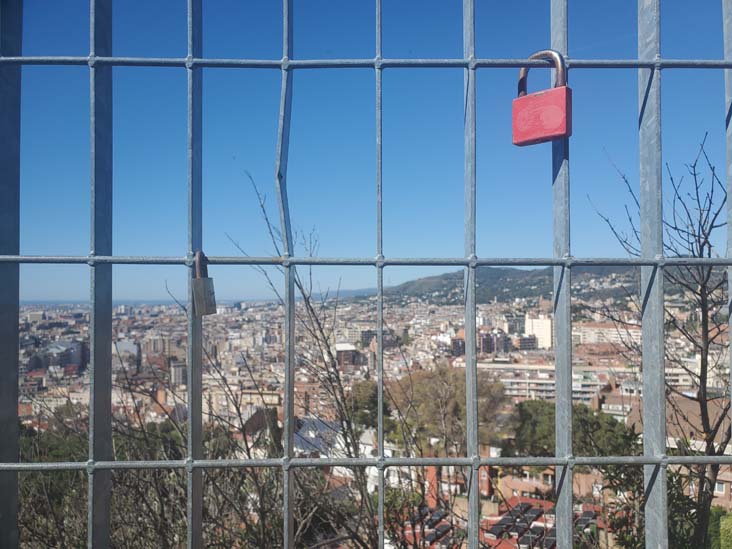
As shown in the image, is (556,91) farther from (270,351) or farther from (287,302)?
(270,351)

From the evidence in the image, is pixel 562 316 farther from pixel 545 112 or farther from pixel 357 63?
pixel 357 63

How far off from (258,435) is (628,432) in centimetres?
197

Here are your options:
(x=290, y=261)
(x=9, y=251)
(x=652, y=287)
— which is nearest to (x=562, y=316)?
(x=652, y=287)

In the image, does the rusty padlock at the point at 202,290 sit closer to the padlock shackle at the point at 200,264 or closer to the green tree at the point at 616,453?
the padlock shackle at the point at 200,264

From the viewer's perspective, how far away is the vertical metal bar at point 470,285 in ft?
3.96

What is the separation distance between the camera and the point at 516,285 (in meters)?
2.30

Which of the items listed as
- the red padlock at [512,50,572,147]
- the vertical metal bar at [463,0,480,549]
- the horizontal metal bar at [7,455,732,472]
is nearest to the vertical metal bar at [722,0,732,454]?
the horizontal metal bar at [7,455,732,472]

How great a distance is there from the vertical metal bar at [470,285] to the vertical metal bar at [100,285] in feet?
3.00

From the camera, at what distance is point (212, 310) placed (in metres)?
1.20

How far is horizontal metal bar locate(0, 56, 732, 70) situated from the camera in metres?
1.24

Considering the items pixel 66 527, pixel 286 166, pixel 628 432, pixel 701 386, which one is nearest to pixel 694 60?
pixel 286 166

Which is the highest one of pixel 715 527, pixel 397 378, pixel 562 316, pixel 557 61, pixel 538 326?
pixel 557 61

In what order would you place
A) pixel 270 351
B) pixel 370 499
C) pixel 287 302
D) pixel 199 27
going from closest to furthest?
1. pixel 287 302
2. pixel 199 27
3. pixel 370 499
4. pixel 270 351

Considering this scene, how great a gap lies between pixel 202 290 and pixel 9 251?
0.56 m
